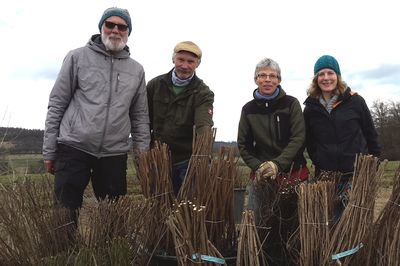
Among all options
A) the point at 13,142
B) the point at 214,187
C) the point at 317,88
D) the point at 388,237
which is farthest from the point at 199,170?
the point at 13,142

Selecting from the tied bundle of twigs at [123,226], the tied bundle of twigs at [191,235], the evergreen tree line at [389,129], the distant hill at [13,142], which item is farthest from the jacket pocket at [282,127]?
the evergreen tree line at [389,129]

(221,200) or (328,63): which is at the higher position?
(328,63)

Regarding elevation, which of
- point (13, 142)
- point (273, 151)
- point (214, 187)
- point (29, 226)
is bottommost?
point (29, 226)

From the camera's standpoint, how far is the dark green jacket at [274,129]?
3.54 m

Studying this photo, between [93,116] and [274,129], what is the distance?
1.42 m

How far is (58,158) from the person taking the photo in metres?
3.40

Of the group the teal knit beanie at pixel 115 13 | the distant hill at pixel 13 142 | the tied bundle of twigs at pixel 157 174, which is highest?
the teal knit beanie at pixel 115 13

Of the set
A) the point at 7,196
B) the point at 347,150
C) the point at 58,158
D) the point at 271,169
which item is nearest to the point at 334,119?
the point at 347,150

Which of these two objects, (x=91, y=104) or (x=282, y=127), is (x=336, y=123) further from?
(x=91, y=104)

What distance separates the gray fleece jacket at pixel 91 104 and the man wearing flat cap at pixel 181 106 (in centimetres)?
34

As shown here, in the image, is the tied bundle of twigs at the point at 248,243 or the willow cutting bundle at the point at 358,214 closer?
the tied bundle of twigs at the point at 248,243

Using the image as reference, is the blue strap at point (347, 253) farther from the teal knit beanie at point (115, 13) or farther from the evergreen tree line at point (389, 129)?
the evergreen tree line at point (389, 129)

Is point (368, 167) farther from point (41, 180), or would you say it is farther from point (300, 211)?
point (41, 180)

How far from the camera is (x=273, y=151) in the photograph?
362 cm
